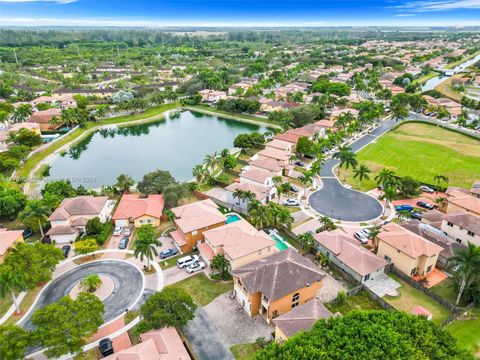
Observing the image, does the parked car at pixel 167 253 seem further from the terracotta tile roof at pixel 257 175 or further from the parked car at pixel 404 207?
the parked car at pixel 404 207

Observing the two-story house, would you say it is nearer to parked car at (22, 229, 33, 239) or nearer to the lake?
parked car at (22, 229, 33, 239)

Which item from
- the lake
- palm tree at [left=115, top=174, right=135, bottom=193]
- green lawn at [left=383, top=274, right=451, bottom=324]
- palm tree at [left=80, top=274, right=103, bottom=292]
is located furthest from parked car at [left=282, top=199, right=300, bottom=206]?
palm tree at [left=80, top=274, right=103, bottom=292]

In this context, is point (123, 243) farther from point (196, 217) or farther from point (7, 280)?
point (7, 280)

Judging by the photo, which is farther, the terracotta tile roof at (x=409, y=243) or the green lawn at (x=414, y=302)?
the terracotta tile roof at (x=409, y=243)

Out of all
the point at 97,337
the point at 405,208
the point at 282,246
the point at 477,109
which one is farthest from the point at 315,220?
the point at 477,109

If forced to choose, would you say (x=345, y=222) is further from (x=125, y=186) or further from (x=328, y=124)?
(x=328, y=124)

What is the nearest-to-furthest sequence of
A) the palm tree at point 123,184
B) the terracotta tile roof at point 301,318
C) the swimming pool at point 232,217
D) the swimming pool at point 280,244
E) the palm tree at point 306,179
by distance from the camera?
the terracotta tile roof at point 301,318
the swimming pool at point 280,244
the swimming pool at point 232,217
the palm tree at point 306,179
the palm tree at point 123,184

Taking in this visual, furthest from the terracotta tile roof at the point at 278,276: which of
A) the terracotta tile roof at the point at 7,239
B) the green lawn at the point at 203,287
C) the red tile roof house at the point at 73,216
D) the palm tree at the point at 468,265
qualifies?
the terracotta tile roof at the point at 7,239
